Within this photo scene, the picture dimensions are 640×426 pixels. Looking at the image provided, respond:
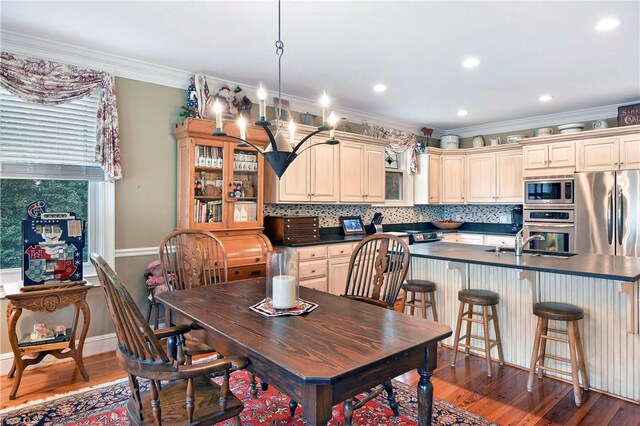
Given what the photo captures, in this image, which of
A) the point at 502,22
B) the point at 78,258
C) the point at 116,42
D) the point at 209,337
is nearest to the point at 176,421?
the point at 209,337

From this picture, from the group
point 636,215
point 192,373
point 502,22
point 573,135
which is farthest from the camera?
point 573,135

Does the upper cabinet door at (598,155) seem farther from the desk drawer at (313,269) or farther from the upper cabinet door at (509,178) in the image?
the desk drawer at (313,269)

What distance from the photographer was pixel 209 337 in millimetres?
1732

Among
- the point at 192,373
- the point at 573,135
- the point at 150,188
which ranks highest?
the point at 573,135

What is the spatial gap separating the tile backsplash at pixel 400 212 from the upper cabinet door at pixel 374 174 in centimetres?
34

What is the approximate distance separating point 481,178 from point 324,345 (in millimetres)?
5376

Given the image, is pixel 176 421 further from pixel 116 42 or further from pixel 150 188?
pixel 116 42

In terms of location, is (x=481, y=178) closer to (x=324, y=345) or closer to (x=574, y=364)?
(x=574, y=364)

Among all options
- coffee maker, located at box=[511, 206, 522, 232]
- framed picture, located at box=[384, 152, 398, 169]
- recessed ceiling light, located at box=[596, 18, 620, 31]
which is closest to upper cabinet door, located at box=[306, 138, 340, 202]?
framed picture, located at box=[384, 152, 398, 169]

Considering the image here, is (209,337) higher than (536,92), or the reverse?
(536,92)

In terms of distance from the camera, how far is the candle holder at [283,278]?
6.00ft

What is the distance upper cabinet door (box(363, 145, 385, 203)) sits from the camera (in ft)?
17.1

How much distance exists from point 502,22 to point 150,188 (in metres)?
3.30

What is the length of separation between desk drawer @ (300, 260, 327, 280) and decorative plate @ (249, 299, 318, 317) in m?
2.18
